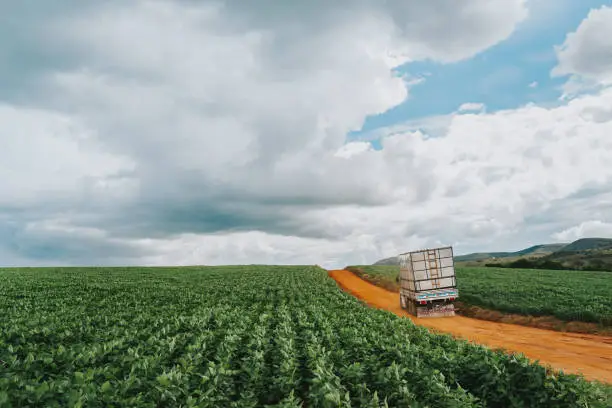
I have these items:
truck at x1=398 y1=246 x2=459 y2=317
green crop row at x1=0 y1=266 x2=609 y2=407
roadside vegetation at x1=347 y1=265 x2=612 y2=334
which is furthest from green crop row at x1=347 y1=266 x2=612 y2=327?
green crop row at x1=0 y1=266 x2=609 y2=407

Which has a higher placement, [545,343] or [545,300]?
[545,300]

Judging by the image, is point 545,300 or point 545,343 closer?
point 545,343

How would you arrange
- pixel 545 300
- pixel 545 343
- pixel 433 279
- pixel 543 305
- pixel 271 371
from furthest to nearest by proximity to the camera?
pixel 545 300
pixel 433 279
pixel 543 305
pixel 545 343
pixel 271 371

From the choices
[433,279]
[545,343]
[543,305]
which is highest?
[433,279]

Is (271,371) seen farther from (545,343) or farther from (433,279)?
(433,279)

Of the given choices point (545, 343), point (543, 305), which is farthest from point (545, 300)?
point (545, 343)

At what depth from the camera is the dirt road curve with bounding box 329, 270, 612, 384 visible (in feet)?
51.2

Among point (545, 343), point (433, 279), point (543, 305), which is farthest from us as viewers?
point (433, 279)

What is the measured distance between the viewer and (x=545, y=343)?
1992 centimetres

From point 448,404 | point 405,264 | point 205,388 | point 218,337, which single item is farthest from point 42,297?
point 448,404

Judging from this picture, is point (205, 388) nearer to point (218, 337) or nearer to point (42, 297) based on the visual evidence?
point (218, 337)

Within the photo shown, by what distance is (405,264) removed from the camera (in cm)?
2861

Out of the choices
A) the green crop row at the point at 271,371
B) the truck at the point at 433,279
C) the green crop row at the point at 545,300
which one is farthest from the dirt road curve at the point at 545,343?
the green crop row at the point at 271,371

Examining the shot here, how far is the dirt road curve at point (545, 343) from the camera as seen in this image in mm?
15609
